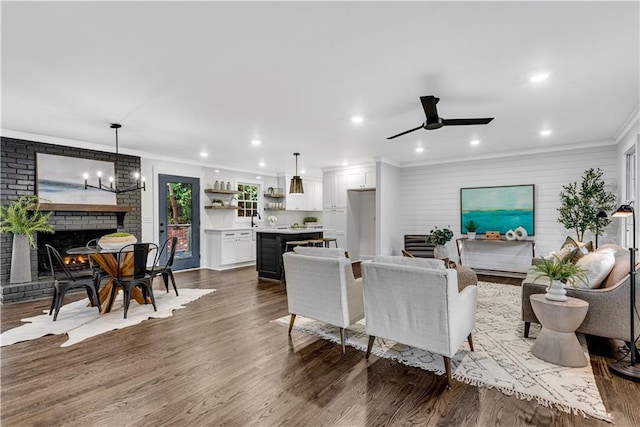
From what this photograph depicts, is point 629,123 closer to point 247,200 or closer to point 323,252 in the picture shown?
point 323,252

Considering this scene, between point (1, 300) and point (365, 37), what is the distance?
586 centimetres

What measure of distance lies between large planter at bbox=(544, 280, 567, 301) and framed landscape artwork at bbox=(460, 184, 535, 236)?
162 inches

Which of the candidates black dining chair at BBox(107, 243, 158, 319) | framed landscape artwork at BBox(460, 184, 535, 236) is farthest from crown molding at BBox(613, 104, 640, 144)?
black dining chair at BBox(107, 243, 158, 319)

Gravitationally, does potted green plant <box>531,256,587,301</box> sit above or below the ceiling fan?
below

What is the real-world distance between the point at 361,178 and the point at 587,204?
4247mm

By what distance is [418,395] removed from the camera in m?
2.21

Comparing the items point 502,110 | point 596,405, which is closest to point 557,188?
point 502,110

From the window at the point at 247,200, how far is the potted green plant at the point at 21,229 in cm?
406

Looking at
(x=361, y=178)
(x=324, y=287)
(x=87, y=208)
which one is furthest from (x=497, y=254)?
(x=87, y=208)

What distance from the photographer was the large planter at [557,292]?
8.80 ft

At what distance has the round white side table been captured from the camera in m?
2.57

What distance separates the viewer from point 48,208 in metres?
4.95

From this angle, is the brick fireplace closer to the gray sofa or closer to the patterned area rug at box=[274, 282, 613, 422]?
the patterned area rug at box=[274, 282, 613, 422]

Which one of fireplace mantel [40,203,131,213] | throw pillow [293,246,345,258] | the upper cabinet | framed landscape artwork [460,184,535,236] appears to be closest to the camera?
throw pillow [293,246,345,258]
